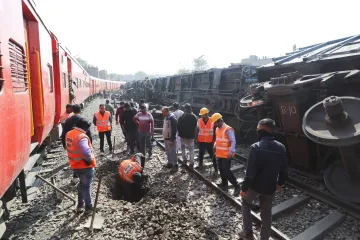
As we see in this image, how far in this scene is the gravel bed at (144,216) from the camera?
362 centimetres

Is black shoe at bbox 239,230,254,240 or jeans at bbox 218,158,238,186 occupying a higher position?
jeans at bbox 218,158,238,186

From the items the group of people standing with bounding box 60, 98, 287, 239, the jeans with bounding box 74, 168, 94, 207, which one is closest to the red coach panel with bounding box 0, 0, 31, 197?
the group of people standing with bounding box 60, 98, 287, 239

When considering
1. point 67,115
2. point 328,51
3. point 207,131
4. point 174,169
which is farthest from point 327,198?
point 67,115

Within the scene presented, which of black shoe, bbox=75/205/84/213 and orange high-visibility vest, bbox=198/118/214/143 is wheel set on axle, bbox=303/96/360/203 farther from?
black shoe, bbox=75/205/84/213

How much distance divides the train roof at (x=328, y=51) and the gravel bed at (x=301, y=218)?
289 cm

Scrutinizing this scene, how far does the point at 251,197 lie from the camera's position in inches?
133

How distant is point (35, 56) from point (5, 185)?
2513 millimetres

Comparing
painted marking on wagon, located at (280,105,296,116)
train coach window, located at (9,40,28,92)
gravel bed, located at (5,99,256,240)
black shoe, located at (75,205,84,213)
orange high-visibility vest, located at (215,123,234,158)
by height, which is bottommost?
gravel bed, located at (5,99,256,240)

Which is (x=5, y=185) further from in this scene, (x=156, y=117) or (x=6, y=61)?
(x=156, y=117)

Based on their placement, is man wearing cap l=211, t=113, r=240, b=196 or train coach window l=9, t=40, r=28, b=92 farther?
man wearing cap l=211, t=113, r=240, b=196

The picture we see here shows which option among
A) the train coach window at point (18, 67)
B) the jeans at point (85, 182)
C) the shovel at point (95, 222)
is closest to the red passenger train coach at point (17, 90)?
the train coach window at point (18, 67)

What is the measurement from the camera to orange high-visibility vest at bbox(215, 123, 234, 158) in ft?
15.9

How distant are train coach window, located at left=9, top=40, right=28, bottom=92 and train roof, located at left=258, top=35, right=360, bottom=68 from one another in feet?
17.7

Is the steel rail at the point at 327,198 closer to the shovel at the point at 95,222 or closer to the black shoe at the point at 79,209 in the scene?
the shovel at the point at 95,222
